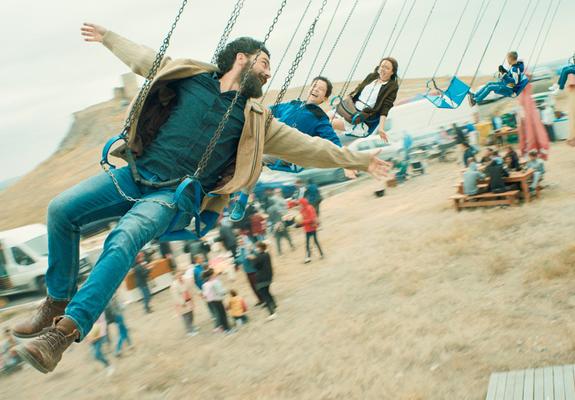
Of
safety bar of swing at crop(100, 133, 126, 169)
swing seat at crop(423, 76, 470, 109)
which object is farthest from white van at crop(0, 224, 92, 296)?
safety bar of swing at crop(100, 133, 126, 169)

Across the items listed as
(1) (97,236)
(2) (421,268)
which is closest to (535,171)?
(2) (421,268)

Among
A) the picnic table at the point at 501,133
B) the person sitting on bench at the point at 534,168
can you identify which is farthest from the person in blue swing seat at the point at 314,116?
the picnic table at the point at 501,133

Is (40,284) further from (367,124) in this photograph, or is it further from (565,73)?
(565,73)

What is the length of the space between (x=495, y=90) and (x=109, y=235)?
25.1 feet

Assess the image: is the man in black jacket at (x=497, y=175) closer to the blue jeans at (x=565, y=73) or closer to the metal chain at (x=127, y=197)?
the blue jeans at (x=565, y=73)

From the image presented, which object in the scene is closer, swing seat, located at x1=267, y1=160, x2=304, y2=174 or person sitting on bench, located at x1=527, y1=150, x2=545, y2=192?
swing seat, located at x1=267, y1=160, x2=304, y2=174

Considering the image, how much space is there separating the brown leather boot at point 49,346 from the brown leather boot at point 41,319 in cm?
60

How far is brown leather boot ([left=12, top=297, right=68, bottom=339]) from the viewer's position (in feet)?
8.97

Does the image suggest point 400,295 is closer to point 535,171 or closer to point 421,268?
point 421,268

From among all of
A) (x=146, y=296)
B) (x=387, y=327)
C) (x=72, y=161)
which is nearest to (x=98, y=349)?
(x=146, y=296)

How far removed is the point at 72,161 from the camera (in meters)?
42.8

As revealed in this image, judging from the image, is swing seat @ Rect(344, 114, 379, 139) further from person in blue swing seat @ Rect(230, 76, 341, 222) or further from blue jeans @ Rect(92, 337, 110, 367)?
blue jeans @ Rect(92, 337, 110, 367)

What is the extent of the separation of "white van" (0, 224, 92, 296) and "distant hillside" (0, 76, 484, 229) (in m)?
17.3

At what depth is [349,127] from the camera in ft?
18.8
